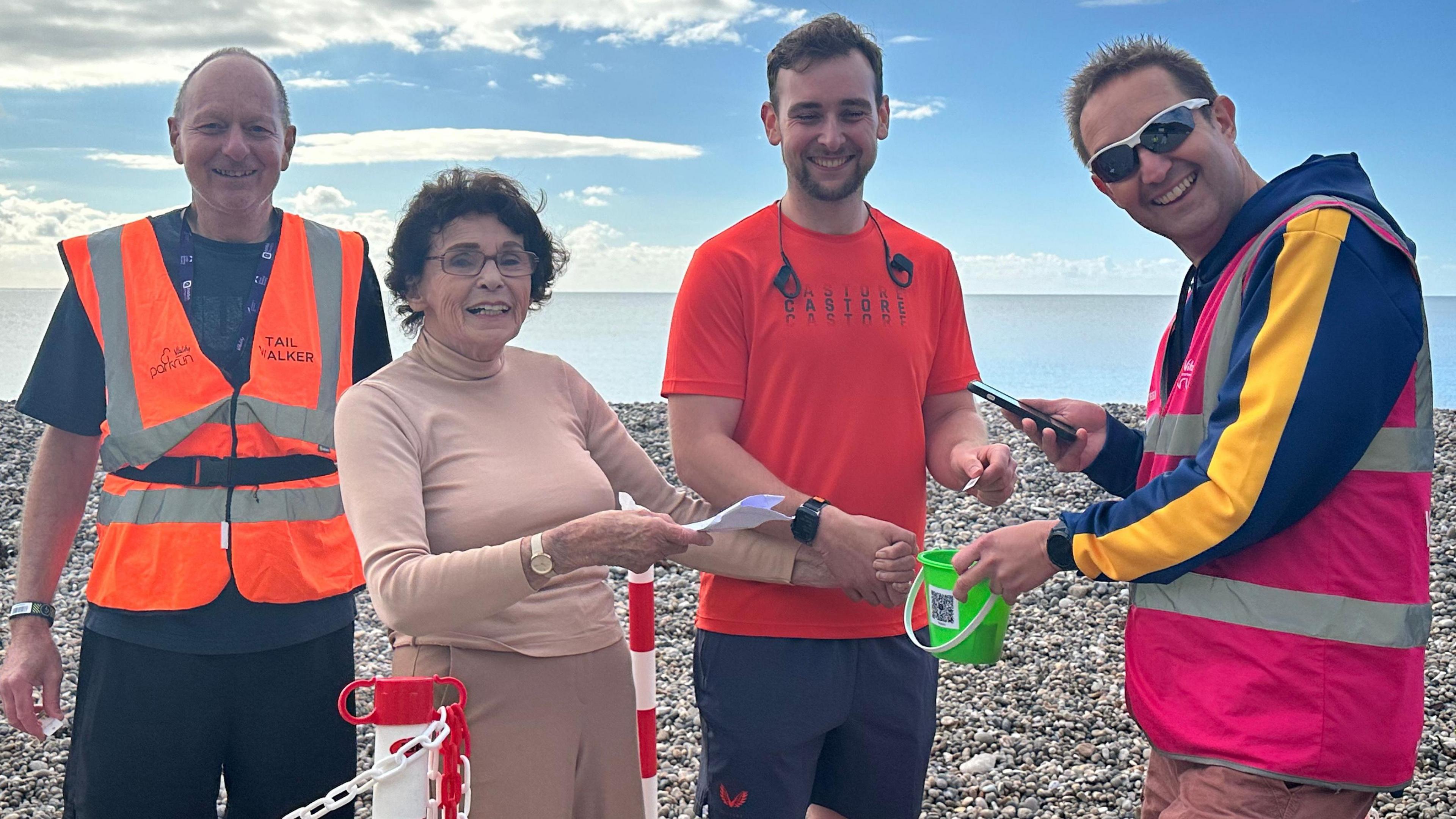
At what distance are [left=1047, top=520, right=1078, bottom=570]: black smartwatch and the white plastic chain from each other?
Result: 134 cm

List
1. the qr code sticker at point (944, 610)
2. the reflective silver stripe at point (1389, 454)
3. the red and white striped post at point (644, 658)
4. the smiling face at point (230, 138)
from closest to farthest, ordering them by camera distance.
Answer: the reflective silver stripe at point (1389, 454), the qr code sticker at point (944, 610), the smiling face at point (230, 138), the red and white striped post at point (644, 658)

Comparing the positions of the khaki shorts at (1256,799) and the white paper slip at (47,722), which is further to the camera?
the white paper slip at (47,722)

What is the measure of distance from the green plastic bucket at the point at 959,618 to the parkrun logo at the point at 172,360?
2.09 meters

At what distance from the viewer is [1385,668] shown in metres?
2.25

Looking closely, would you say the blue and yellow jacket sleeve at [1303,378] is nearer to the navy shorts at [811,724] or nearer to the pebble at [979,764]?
the navy shorts at [811,724]

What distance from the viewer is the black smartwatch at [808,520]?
9.81 ft

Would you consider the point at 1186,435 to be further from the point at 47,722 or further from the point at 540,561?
the point at 47,722

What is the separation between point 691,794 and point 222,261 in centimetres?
322

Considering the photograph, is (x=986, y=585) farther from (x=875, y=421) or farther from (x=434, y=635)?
(x=434, y=635)

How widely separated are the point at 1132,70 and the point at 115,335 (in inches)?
110

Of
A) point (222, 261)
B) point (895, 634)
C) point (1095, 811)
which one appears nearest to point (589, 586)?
point (895, 634)

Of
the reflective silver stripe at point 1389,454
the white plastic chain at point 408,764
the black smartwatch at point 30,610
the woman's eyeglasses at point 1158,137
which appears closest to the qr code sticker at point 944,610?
the reflective silver stripe at point 1389,454

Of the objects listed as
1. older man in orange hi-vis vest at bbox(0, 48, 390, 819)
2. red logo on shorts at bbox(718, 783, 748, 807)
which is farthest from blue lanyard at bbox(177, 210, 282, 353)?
red logo on shorts at bbox(718, 783, 748, 807)

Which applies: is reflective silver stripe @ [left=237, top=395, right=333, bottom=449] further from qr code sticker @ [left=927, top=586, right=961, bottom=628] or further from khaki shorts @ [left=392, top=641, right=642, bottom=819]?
qr code sticker @ [left=927, top=586, right=961, bottom=628]
